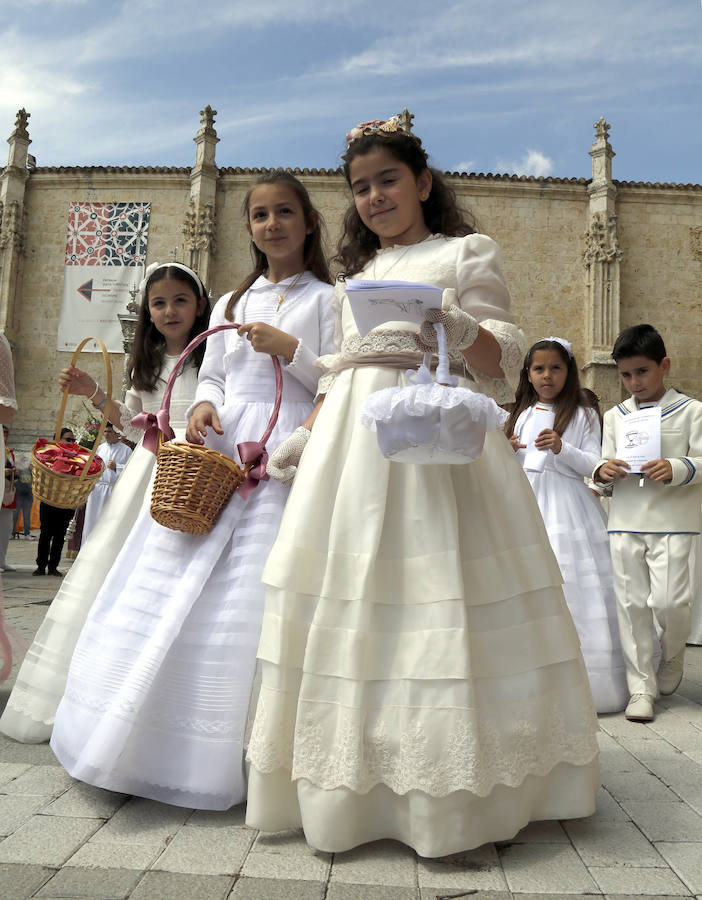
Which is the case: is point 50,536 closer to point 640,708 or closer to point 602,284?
point 640,708

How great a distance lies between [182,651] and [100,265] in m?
25.4

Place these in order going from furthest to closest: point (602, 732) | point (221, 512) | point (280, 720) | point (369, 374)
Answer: point (602, 732)
point (221, 512)
point (369, 374)
point (280, 720)

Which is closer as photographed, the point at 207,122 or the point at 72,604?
the point at 72,604

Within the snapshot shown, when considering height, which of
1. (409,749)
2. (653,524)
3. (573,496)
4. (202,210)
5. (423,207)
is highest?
(202,210)

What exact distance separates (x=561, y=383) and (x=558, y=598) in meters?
2.97

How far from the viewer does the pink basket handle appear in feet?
8.82

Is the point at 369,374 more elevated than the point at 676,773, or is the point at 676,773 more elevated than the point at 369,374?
the point at 369,374

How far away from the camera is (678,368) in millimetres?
25094

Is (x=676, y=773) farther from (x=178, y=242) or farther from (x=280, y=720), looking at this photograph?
(x=178, y=242)

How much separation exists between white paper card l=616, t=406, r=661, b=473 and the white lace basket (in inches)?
98.7

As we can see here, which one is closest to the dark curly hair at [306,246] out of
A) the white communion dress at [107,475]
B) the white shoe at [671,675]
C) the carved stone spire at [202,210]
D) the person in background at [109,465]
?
the white shoe at [671,675]

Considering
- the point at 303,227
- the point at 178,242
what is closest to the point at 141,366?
the point at 303,227

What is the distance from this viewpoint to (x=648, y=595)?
4125mm

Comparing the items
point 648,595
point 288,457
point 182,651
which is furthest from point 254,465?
point 648,595
